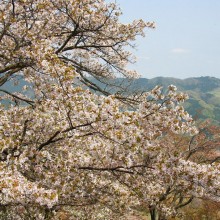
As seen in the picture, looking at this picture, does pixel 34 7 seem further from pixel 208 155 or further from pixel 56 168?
pixel 208 155

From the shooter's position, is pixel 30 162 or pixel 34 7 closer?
pixel 30 162

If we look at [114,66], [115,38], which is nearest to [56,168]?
[115,38]

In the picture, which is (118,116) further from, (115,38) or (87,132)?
(115,38)

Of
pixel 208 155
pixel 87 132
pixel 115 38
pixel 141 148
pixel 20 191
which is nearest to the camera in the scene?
pixel 20 191

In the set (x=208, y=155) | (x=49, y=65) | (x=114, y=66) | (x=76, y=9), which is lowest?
(x=208, y=155)

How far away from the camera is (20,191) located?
5.40 metres

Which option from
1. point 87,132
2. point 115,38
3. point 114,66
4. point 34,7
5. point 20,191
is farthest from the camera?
point 114,66

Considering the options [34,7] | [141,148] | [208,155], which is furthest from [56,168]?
[208,155]

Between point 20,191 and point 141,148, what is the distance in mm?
2897

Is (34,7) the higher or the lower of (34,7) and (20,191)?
the higher

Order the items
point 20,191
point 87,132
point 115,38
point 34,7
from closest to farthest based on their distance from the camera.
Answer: point 20,191, point 87,132, point 34,7, point 115,38

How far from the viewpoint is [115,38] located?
12883mm

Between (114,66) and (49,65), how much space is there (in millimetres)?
8282

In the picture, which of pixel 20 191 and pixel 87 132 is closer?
pixel 20 191
